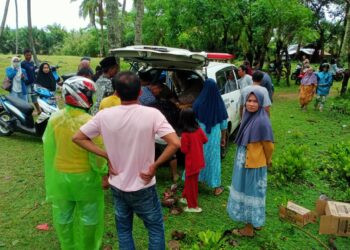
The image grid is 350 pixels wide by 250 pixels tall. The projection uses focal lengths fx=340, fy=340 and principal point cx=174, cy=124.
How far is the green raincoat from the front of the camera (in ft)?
9.36


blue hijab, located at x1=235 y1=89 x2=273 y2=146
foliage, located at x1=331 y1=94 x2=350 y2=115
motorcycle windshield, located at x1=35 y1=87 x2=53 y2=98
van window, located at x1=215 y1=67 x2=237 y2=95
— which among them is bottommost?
foliage, located at x1=331 y1=94 x2=350 y2=115

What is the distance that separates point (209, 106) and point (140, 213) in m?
2.18

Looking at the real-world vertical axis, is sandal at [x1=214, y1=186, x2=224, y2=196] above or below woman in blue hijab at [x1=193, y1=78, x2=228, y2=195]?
below

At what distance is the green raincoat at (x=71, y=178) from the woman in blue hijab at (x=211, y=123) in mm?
1922

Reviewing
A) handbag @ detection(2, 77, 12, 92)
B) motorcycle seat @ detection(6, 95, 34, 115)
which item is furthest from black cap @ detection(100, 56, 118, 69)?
handbag @ detection(2, 77, 12, 92)

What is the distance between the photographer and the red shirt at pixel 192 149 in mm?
4137

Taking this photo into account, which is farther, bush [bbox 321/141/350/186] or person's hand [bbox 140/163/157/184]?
bush [bbox 321/141/350/186]

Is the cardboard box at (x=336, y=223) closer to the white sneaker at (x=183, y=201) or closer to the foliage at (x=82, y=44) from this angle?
the white sneaker at (x=183, y=201)

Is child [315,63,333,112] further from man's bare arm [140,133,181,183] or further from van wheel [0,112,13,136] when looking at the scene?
man's bare arm [140,133,181,183]

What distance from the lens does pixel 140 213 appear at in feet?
8.81

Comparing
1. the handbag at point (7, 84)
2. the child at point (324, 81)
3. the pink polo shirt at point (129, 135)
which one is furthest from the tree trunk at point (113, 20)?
the child at point (324, 81)

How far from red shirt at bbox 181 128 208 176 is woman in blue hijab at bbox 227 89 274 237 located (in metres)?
0.62

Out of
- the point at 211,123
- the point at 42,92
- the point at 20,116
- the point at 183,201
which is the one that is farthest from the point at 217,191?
the point at 42,92

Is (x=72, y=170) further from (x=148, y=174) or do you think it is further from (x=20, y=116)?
(x=20, y=116)
